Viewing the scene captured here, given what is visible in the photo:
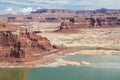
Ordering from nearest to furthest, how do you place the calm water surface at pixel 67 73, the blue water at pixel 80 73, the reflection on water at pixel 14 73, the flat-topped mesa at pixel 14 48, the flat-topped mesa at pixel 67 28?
the blue water at pixel 80 73, the calm water surface at pixel 67 73, the reflection on water at pixel 14 73, the flat-topped mesa at pixel 14 48, the flat-topped mesa at pixel 67 28

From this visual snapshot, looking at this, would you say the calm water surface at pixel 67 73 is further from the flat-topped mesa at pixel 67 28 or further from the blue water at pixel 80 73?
the flat-topped mesa at pixel 67 28

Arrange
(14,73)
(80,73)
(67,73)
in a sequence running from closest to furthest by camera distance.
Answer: (80,73) < (67,73) < (14,73)

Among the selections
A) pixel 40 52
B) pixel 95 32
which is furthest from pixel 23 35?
pixel 95 32

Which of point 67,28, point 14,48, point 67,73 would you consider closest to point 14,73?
point 67,73

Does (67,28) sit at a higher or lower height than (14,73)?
lower

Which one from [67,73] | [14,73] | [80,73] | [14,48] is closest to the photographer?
[80,73]

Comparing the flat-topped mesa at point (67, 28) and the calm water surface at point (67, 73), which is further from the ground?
the calm water surface at point (67, 73)

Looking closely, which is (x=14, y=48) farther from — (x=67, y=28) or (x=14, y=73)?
(x=67, y=28)

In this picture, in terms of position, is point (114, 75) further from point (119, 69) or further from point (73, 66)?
point (73, 66)

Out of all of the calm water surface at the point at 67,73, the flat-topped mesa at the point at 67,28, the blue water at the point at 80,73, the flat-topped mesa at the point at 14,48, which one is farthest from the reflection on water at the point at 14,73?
the flat-topped mesa at the point at 67,28
